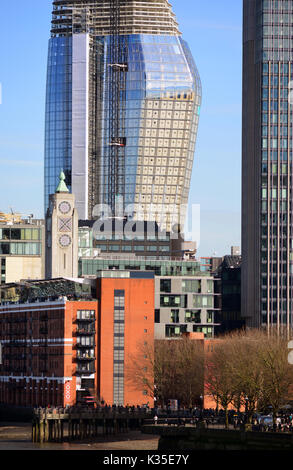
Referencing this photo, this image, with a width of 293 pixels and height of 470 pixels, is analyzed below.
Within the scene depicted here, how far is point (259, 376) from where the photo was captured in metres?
188

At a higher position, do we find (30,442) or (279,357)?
(279,357)
